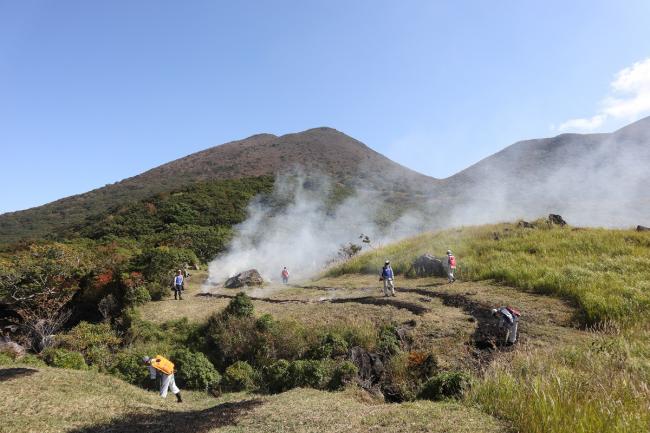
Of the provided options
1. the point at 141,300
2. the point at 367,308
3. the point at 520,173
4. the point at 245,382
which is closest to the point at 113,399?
the point at 245,382

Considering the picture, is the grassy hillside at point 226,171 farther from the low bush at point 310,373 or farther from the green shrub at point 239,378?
the low bush at point 310,373

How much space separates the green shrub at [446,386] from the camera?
7.34m

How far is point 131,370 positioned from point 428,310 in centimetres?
1000

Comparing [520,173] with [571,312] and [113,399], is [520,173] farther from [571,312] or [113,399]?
[113,399]

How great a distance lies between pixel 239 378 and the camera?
12.1m

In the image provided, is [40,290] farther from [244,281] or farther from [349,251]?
[349,251]

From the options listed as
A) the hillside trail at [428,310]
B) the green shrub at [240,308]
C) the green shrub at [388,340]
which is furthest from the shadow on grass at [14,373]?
the green shrub at [388,340]

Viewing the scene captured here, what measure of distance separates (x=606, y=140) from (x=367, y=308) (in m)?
49.4

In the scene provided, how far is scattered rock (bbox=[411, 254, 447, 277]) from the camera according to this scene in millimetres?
20672

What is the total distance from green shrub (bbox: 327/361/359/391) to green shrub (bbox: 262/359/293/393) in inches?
52.4

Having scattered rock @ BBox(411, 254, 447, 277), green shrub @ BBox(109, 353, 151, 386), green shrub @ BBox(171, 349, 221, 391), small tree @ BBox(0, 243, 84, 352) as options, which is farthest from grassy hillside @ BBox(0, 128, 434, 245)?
green shrub @ BBox(171, 349, 221, 391)

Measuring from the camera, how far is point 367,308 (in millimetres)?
15477

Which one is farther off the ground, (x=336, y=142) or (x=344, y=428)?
(x=336, y=142)

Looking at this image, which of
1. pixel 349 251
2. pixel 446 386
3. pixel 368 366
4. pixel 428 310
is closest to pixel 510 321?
pixel 428 310
